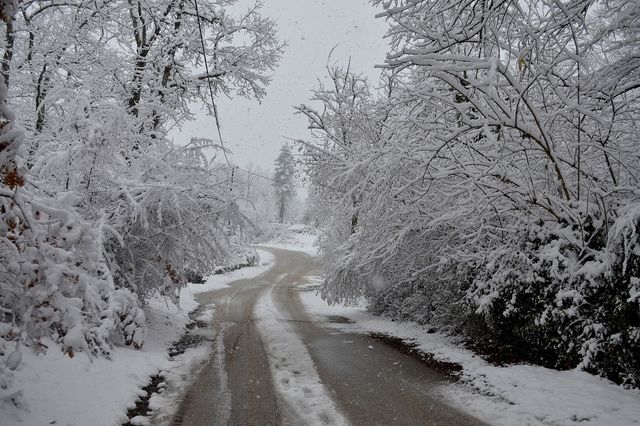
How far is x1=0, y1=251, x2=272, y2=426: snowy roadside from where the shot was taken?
466cm

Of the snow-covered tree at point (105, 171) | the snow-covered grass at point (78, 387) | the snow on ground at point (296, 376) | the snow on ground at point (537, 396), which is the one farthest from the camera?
the snow on ground at point (296, 376)

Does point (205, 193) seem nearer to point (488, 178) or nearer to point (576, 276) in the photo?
point (488, 178)

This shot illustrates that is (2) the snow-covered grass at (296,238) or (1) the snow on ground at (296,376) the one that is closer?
(1) the snow on ground at (296,376)

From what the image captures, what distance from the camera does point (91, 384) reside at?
5676 millimetres

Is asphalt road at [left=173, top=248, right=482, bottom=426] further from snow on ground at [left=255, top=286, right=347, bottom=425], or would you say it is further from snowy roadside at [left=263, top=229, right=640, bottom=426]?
snowy roadside at [left=263, top=229, right=640, bottom=426]

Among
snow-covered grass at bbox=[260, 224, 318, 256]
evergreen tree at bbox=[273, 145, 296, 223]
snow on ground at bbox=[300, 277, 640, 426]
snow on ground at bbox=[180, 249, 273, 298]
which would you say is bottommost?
snow on ground at bbox=[180, 249, 273, 298]

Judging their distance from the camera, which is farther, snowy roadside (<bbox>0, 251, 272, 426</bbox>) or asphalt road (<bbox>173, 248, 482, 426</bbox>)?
asphalt road (<bbox>173, 248, 482, 426</bbox>)

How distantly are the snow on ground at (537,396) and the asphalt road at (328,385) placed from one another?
43 centimetres

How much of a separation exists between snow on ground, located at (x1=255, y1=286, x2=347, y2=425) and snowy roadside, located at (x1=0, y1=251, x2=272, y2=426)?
152 cm

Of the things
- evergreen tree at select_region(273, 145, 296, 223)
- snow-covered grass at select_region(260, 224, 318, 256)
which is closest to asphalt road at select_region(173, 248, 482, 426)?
snow-covered grass at select_region(260, 224, 318, 256)

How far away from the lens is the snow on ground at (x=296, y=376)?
5.63m

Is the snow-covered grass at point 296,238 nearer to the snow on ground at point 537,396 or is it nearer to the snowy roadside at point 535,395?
the snowy roadside at point 535,395

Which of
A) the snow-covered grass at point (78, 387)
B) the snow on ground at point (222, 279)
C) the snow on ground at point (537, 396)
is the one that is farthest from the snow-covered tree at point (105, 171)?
the snow on ground at point (222, 279)

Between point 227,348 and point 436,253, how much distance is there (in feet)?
16.2
